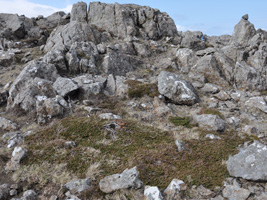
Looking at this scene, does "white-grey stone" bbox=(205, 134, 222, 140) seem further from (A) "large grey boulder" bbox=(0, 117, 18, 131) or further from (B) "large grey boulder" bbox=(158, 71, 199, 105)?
(A) "large grey boulder" bbox=(0, 117, 18, 131)

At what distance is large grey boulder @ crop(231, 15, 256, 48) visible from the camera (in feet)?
113

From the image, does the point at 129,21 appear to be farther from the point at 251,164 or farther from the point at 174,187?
the point at 174,187

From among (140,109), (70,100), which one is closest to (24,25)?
(70,100)

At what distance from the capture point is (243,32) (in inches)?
1378

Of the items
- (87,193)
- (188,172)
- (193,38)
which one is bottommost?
(87,193)

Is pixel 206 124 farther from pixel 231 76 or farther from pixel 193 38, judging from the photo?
pixel 193 38

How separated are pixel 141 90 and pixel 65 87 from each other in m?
7.80

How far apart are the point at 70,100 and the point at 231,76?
20993 mm

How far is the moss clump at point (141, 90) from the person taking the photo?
20469 mm

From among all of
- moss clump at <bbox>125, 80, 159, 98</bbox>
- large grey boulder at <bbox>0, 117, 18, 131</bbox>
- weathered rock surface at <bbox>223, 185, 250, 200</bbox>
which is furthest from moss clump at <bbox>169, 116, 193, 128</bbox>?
large grey boulder at <bbox>0, 117, 18, 131</bbox>

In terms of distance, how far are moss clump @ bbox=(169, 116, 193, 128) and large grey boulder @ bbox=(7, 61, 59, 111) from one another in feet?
37.7

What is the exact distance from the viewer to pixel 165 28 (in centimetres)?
4375

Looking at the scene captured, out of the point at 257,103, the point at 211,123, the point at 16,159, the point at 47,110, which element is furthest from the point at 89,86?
the point at 257,103

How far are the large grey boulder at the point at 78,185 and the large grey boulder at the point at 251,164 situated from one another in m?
6.12
